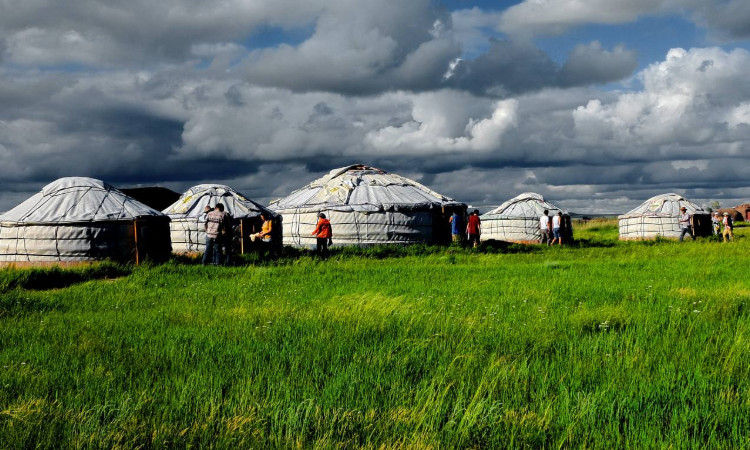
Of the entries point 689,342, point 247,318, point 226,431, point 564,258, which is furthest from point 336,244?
point 226,431

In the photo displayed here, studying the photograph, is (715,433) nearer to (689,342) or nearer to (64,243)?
(689,342)

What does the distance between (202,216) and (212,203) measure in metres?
1.15

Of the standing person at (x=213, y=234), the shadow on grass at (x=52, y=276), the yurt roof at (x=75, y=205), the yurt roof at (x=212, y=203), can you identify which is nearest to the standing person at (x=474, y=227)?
the yurt roof at (x=212, y=203)

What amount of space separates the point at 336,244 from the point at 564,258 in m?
8.08

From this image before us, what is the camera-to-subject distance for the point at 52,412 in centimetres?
327

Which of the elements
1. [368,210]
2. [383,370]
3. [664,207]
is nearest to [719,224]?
[664,207]

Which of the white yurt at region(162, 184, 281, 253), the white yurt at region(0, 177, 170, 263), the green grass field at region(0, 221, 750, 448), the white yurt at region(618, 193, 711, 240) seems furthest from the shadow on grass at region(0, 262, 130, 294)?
the white yurt at region(618, 193, 711, 240)

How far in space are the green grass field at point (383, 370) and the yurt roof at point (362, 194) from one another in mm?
13337

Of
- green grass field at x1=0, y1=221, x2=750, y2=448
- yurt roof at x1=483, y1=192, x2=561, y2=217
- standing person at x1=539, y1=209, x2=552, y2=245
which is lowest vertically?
green grass field at x1=0, y1=221, x2=750, y2=448

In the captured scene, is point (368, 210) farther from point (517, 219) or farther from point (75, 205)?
point (517, 219)

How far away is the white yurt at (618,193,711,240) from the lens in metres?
29.5

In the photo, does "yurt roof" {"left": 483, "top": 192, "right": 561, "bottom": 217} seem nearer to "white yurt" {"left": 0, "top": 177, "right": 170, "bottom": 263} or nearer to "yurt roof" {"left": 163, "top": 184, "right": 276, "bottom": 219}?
"yurt roof" {"left": 163, "top": 184, "right": 276, "bottom": 219}

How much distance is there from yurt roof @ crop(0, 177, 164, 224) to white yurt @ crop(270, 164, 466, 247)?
20.3ft

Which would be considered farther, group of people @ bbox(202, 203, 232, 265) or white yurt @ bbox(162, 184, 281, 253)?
white yurt @ bbox(162, 184, 281, 253)
